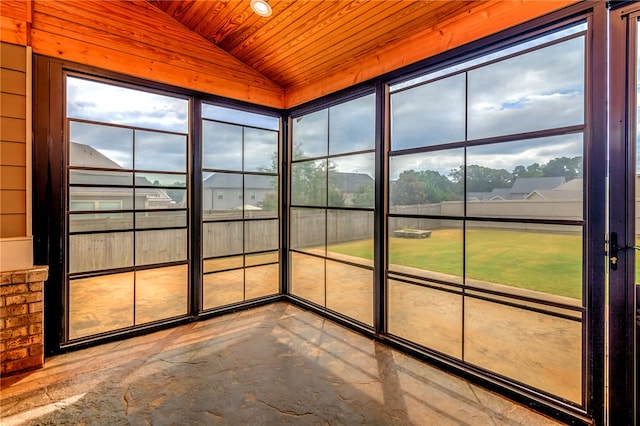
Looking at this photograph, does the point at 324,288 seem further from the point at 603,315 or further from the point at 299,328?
the point at 603,315

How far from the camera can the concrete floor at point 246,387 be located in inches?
78.6

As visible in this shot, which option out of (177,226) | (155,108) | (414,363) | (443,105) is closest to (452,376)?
(414,363)

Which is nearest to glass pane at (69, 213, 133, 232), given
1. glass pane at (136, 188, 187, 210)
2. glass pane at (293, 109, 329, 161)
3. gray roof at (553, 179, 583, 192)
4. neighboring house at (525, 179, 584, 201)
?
glass pane at (136, 188, 187, 210)

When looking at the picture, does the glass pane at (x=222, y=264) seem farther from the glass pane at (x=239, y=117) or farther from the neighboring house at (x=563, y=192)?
the neighboring house at (x=563, y=192)

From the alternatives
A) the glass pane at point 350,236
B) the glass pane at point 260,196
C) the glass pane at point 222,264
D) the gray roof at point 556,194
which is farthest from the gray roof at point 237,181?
the gray roof at point 556,194

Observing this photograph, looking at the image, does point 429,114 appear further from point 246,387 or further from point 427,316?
point 246,387

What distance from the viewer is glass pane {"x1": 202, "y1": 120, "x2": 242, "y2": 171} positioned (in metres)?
3.61

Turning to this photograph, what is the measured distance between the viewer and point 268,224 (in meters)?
4.19

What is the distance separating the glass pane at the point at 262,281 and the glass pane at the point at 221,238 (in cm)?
39

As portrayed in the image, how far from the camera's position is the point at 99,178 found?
2.97 metres

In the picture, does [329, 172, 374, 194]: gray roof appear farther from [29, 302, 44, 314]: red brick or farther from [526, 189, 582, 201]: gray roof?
[29, 302, 44, 314]: red brick

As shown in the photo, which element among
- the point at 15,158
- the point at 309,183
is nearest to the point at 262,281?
the point at 309,183

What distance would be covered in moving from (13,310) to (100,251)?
0.75 meters

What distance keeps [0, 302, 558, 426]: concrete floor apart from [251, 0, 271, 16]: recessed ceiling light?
3177mm
